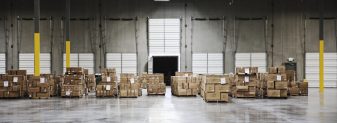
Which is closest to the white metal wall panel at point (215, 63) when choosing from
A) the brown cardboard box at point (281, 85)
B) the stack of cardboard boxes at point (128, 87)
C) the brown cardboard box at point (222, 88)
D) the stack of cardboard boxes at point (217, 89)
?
the brown cardboard box at point (281, 85)

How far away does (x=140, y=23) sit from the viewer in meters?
27.2

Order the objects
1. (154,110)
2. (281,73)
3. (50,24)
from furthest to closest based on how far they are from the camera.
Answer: (50,24) → (281,73) → (154,110)

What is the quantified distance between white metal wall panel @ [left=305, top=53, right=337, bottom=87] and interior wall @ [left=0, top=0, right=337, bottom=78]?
41 cm

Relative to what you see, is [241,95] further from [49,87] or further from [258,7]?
[258,7]

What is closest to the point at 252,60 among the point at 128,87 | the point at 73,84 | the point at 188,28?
the point at 188,28

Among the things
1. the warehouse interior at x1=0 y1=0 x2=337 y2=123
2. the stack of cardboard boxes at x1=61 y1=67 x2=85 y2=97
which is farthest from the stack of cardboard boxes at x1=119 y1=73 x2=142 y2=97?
the warehouse interior at x1=0 y1=0 x2=337 y2=123

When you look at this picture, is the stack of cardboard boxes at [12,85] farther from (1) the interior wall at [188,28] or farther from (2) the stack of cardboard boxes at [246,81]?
(2) the stack of cardboard boxes at [246,81]

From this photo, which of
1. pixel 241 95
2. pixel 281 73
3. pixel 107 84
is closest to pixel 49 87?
pixel 107 84

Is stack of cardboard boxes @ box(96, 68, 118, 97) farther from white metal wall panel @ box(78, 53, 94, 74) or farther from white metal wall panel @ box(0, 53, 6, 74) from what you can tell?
white metal wall panel @ box(0, 53, 6, 74)

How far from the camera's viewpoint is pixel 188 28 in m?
27.4

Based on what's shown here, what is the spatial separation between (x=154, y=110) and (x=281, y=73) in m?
7.94

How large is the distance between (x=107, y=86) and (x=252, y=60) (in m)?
12.6

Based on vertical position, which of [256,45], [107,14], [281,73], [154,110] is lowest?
[154,110]

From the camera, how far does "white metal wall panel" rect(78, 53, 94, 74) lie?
1067 inches
